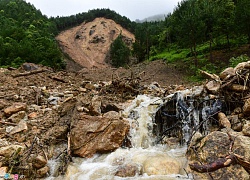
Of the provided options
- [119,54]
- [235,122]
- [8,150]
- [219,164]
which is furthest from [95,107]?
[119,54]

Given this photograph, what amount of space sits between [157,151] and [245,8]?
637 inches

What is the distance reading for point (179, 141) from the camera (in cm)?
627

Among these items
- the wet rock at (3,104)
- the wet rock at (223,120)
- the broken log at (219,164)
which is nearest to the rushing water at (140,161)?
the broken log at (219,164)

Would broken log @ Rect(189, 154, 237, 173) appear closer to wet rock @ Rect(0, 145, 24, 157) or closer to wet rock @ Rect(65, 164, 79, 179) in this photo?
wet rock @ Rect(65, 164, 79, 179)

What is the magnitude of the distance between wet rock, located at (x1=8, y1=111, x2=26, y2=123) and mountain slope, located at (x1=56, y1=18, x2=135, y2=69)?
38905 millimetres

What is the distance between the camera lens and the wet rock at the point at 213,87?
21.1ft

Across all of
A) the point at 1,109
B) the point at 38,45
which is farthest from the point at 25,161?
the point at 38,45

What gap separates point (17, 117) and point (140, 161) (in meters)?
4.09

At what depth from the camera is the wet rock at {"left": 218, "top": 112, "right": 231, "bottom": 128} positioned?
5465mm

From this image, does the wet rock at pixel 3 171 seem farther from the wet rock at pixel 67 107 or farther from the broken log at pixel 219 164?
the broken log at pixel 219 164

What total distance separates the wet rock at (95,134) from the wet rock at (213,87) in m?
2.60

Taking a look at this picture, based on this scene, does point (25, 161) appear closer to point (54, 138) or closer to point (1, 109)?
point (54, 138)

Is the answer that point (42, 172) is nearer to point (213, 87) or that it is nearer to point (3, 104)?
point (3, 104)

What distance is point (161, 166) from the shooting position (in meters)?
4.91
